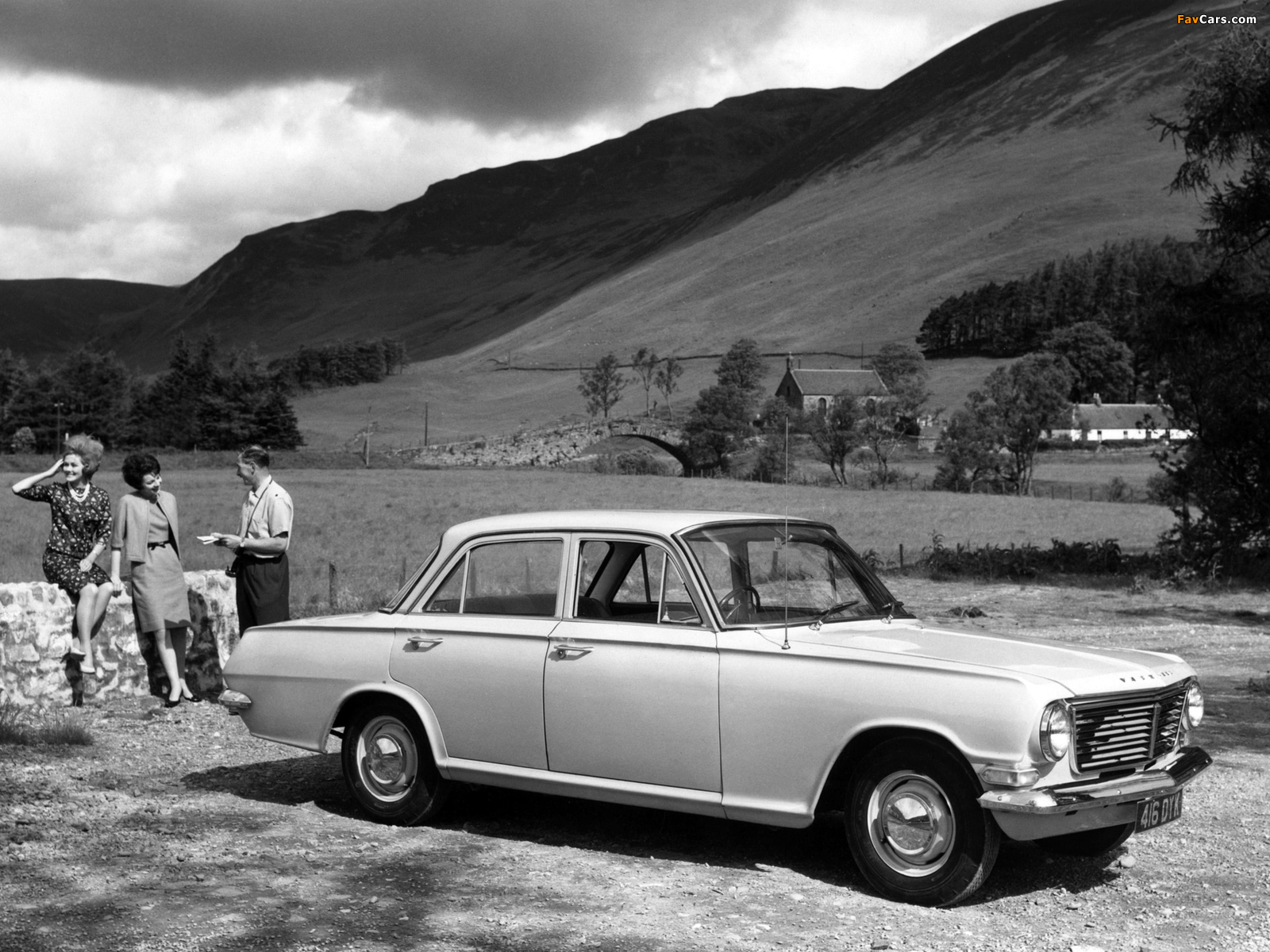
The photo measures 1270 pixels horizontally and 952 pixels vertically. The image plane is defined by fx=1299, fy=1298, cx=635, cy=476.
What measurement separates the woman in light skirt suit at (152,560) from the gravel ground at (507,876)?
1654 mm

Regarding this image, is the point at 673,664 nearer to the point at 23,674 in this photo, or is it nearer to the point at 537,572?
the point at 537,572

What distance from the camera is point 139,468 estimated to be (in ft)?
35.4

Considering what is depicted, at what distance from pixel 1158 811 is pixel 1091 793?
20.3 inches

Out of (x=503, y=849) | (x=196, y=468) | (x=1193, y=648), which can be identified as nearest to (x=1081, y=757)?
(x=503, y=849)

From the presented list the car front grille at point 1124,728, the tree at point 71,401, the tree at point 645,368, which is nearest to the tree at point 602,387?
the tree at point 645,368

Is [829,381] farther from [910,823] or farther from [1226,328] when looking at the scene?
[910,823]

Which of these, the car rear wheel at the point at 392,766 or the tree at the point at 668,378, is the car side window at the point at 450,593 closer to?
the car rear wheel at the point at 392,766

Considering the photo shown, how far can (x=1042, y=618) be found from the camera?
1961cm

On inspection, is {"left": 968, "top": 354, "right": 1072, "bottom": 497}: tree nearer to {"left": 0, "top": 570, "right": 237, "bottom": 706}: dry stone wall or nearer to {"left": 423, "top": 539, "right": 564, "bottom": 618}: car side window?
{"left": 0, "top": 570, "right": 237, "bottom": 706}: dry stone wall

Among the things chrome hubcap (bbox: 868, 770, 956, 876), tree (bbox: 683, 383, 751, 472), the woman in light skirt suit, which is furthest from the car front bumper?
tree (bbox: 683, 383, 751, 472)

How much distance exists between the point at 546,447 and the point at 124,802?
9040 cm

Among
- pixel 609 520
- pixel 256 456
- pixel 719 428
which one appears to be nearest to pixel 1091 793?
pixel 609 520

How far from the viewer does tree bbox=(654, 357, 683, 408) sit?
14964cm

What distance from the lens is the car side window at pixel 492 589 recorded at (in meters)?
7.27
